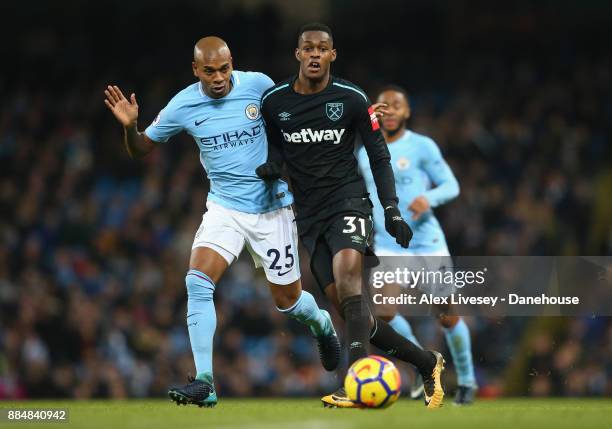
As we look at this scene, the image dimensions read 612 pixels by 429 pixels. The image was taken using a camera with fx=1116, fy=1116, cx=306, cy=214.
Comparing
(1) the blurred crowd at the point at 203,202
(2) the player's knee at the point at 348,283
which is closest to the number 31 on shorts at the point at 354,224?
(2) the player's knee at the point at 348,283

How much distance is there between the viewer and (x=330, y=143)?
7383 mm

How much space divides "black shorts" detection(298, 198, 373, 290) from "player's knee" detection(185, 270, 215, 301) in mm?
703

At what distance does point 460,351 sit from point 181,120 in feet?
10.7

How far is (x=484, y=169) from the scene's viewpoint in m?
16.6

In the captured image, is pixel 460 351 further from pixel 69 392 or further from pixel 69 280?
pixel 69 280

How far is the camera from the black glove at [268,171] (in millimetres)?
7469

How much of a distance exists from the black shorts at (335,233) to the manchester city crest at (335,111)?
55 centimetres

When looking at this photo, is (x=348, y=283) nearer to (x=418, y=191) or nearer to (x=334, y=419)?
(x=334, y=419)

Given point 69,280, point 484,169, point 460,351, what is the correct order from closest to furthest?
1. point 460,351
2. point 69,280
3. point 484,169

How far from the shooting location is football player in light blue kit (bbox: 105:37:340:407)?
7504 mm

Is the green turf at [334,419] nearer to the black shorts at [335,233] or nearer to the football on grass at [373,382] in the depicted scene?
the football on grass at [373,382]

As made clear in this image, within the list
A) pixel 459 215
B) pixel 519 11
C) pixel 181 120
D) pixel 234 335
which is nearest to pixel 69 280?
pixel 234 335

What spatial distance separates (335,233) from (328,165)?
0.47 m

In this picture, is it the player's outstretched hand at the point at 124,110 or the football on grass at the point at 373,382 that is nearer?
the football on grass at the point at 373,382
